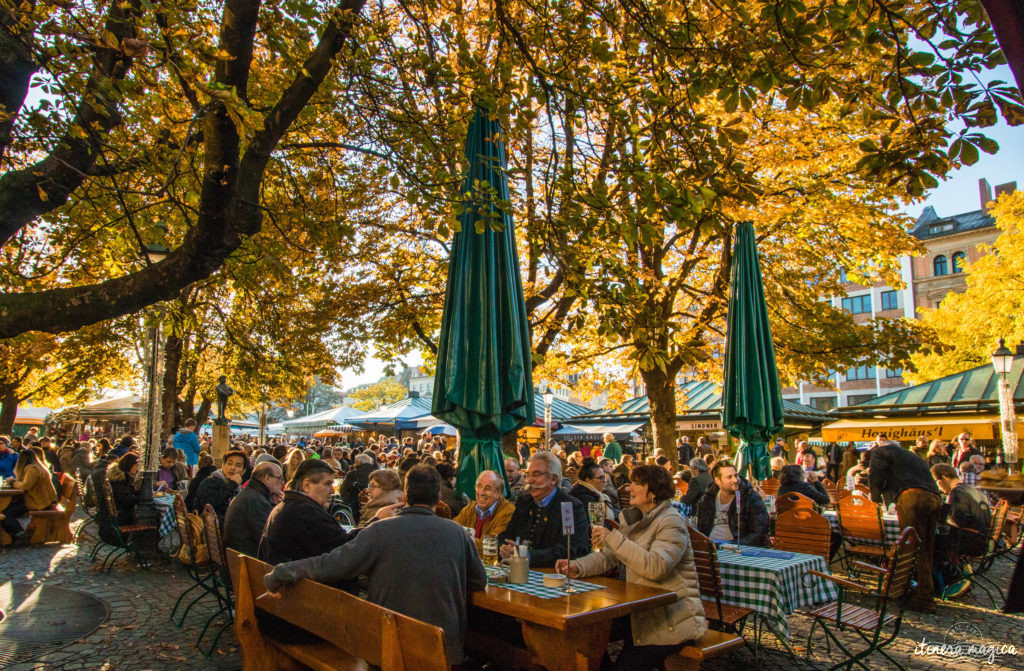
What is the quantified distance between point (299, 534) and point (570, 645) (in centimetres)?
203

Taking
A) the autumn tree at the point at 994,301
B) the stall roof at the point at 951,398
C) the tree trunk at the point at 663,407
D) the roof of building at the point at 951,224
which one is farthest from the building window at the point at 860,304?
the tree trunk at the point at 663,407

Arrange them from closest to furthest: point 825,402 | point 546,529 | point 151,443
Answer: point 546,529 → point 151,443 → point 825,402

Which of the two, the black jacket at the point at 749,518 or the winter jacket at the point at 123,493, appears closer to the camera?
the black jacket at the point at 749,518

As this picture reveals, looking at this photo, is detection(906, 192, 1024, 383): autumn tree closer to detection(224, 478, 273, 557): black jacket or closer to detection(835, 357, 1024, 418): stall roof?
detection(835, 357, 1024, 418): stall roof

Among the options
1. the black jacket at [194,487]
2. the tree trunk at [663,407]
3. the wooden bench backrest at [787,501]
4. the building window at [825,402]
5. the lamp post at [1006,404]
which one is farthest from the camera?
the building window at [825,402]

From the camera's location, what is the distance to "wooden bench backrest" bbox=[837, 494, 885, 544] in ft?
26.0

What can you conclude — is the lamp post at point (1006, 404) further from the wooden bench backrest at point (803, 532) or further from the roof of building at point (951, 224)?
the roof of building at point (951, 224)

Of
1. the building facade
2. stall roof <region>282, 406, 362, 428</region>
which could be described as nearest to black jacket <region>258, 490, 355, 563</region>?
stall roof <region>282, 406, 362, 428</region>

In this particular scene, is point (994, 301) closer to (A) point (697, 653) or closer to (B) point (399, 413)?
(B) point (399, 413)

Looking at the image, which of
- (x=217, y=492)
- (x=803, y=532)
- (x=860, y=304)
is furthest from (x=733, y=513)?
(x=860, y=304)

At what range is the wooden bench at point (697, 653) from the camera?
3.85 m

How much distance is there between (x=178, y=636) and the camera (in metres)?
6.12

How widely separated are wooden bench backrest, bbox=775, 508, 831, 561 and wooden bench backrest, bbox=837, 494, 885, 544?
2207 mm

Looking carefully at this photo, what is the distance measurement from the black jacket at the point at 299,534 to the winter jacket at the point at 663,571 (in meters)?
1.82
